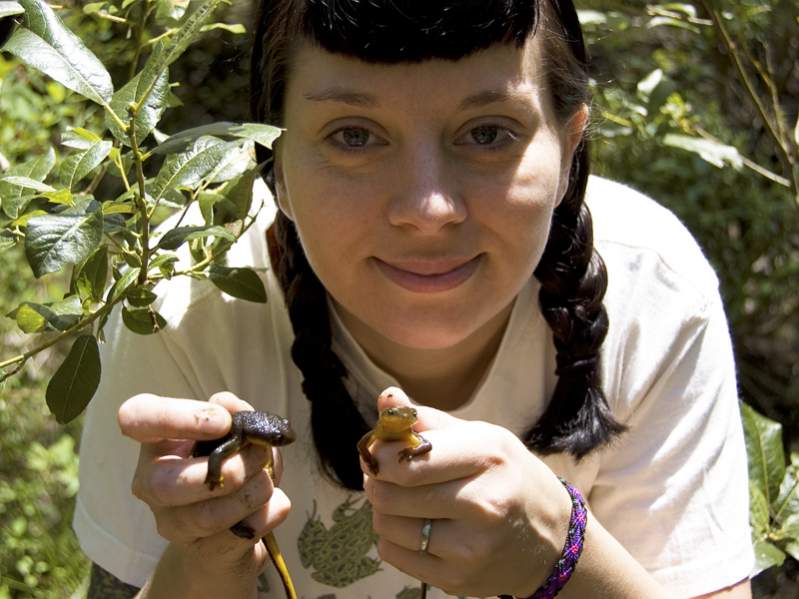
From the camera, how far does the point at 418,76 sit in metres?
1.50

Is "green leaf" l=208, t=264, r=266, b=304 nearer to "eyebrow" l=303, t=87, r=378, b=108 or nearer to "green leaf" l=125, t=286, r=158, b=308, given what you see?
"green leaf" l=125, t=286, r=158, b=308

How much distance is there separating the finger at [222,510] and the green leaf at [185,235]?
298 mm

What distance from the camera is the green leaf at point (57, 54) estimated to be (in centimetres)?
133

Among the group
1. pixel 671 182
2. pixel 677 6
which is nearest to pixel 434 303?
pixel 677 6

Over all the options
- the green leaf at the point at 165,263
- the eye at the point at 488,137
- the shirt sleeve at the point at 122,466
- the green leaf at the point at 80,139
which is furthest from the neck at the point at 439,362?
the green leaf at the point at 80,139

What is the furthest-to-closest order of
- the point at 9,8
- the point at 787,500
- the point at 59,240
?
the point at 787,500, the point at 9,8, the point at 59,240

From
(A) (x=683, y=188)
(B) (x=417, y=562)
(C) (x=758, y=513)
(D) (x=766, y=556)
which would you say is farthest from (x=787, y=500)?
(A) (x=683, y=188)

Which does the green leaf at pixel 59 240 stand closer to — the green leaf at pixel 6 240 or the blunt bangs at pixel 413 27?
the green leaf at pixel 6 240

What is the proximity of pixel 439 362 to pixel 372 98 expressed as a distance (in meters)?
0.55

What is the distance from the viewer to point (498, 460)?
144cm

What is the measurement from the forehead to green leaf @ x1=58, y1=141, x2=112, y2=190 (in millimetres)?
322

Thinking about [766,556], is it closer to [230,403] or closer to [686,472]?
[686,472]

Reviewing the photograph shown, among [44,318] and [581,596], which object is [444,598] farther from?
[44,318]

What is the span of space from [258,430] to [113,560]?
0.63 m
